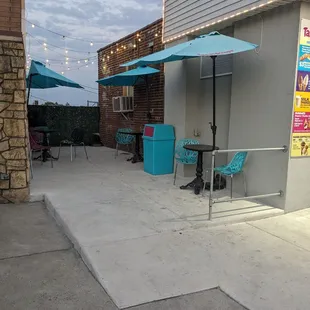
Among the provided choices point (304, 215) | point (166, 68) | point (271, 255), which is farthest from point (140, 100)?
point (271, 255)

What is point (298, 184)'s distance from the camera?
4535 mm

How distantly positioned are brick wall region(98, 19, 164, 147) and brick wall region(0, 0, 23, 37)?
3.43 meters

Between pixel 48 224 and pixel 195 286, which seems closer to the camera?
pixel 195 286

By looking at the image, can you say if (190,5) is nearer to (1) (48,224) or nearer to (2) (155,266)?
(1) (48,224)

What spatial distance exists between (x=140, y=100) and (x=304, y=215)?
544 centimetres

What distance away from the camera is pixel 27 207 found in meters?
4.82

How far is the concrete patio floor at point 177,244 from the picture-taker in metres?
2.63

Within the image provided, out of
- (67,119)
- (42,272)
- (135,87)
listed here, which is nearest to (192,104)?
(135,87)

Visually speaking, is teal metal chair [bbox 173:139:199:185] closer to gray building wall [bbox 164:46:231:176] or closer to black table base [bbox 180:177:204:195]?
gray building wall [bbox 164:46:231:176]

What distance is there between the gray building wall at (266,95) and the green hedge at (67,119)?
309 inches

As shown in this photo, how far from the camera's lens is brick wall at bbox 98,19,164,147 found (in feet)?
25.6

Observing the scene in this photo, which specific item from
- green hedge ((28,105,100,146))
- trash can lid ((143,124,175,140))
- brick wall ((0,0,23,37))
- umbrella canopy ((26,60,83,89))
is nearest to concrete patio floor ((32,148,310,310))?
trash can lid ((143,124,175,140))

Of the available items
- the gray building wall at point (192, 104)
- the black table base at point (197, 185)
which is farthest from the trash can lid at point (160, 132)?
the black table base at point (197, 185)

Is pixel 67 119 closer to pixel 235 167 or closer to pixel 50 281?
pixel 235 167
